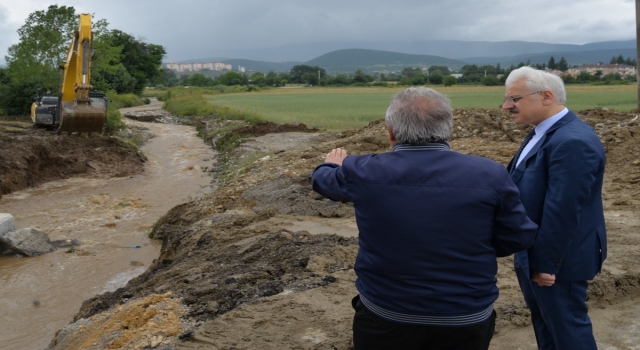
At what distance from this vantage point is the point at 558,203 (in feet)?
9.71

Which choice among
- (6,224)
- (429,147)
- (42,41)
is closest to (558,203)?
(429,147)

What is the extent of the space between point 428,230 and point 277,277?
141 inches

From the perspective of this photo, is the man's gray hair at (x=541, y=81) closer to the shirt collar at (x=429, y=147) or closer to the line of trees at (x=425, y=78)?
the shirt collar at (x=429, y=147)

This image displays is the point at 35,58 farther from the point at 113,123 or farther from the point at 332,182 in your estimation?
the point at 332,182

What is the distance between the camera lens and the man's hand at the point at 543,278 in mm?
3066

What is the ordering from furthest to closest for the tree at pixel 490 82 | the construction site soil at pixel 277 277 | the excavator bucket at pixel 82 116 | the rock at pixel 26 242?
the tree at pixel 490 82
the excavator bucket at pixel 82 116
the rock at pixel 26 242
the construction site soil at pixel 277 277

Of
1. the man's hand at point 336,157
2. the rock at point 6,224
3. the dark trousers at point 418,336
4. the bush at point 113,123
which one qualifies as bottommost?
the rock at point 6,224

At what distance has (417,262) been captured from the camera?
2.50 metres

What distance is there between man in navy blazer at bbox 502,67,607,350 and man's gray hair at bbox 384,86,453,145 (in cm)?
79

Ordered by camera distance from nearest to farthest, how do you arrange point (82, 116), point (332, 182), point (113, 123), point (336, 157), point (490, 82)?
point (332, 182) → point (336, 157) → point (82, 116) → point (113, 123) → point (490, 82)

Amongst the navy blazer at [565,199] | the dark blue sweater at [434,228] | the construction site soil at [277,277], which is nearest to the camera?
the dark blue sweater at [434,228]

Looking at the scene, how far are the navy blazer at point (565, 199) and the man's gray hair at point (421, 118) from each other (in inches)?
30.6

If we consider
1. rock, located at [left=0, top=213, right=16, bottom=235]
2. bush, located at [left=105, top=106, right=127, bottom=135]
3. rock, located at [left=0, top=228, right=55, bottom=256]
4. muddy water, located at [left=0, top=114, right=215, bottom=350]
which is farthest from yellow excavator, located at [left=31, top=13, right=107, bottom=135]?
rock, located at [left=0, top=228, right=55, bottom=256]

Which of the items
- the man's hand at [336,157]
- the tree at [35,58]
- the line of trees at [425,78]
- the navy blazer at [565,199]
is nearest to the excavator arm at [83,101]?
the tree at [35,58]
